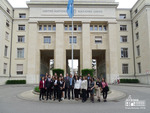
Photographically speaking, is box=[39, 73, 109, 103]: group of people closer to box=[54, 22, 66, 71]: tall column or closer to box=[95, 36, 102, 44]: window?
box=[54, 22, 66, 71]: tall column

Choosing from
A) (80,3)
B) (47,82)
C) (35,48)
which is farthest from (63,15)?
(47,82)

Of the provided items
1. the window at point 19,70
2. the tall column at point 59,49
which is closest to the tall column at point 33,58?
the window at point 19,70

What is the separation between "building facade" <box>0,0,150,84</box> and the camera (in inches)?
1337

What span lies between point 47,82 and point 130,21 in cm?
3235

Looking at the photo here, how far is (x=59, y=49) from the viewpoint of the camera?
113ft

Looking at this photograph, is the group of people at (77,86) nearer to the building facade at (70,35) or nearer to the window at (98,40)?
the building facade at (70,35)

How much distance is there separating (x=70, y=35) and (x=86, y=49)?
5.21 meters

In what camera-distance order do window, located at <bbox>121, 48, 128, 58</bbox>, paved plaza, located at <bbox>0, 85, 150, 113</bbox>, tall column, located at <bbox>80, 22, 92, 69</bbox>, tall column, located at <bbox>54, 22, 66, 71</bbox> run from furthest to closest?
window, located at <bbox>121, 48, 128, 58</bbox> → tall column, located at <bbox>80, 22, 92, 69</bbox> → tall column, located at <bbox>54, 22, 66, 71</bbox> → paved plaza, located at <bbox>0, 85, 150, 113</bbox>

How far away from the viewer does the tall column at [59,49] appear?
1334 inches

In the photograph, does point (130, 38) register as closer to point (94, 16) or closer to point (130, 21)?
point (130, 21)

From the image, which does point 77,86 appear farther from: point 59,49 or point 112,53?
point 112,53

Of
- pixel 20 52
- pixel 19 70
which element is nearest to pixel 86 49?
pixel 20 52

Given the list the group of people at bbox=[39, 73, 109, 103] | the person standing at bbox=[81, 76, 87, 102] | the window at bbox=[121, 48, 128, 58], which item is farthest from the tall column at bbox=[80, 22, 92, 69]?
the person standing at bbox=[81, 76, 87, 102]

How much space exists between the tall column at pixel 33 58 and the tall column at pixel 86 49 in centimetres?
1009
